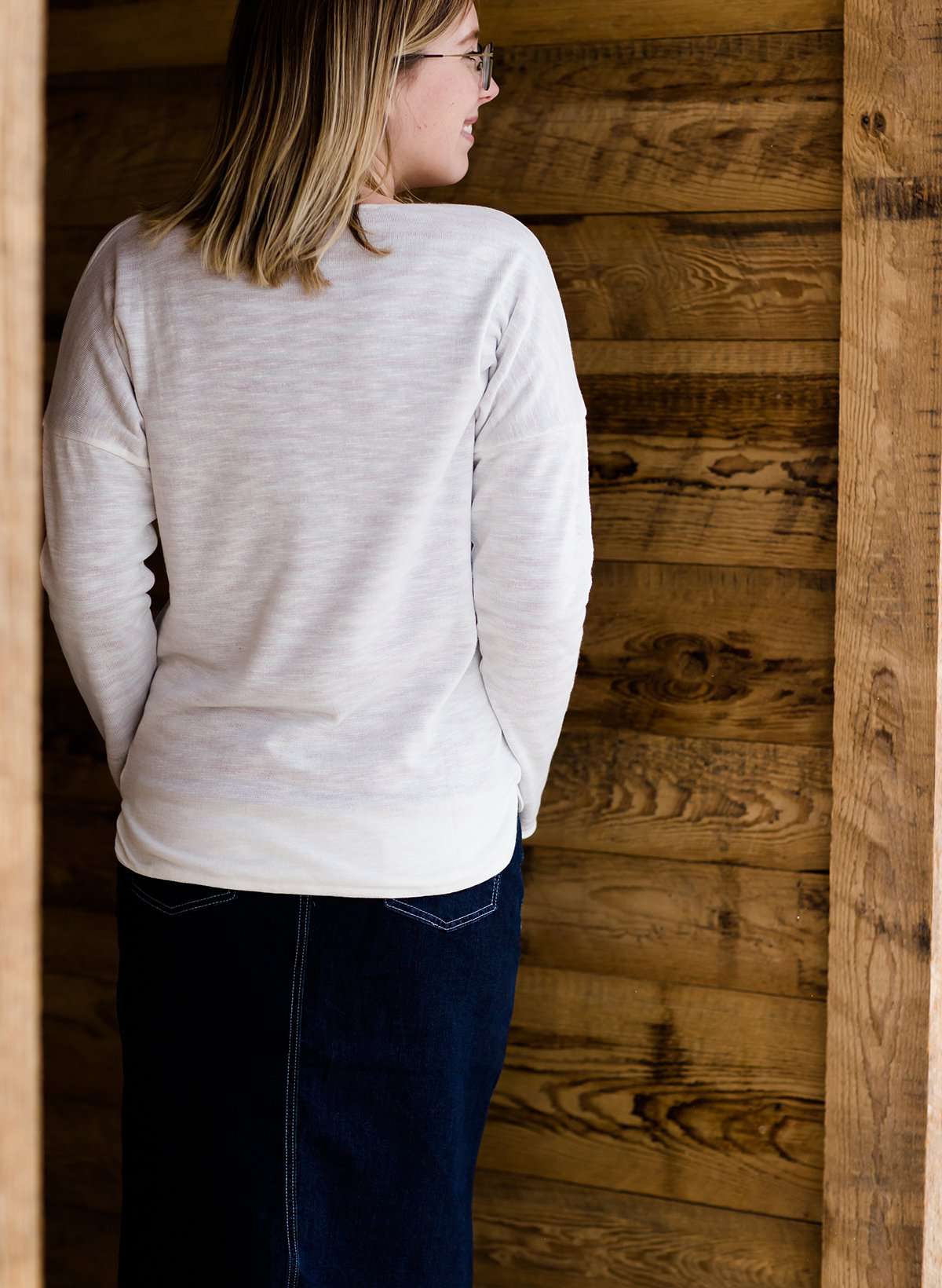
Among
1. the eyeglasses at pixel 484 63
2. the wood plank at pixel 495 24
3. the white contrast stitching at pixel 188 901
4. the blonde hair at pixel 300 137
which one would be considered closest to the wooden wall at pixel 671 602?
the wood plank at pixel 495 24

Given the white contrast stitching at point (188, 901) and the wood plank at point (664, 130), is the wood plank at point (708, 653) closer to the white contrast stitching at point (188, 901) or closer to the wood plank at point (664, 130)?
the wood plank at point (664, 130)

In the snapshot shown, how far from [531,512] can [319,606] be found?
20 centimetres

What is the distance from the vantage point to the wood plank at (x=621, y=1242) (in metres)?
1.54

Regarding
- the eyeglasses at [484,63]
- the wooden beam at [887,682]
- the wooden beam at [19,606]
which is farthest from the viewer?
the wooden beam at [887,682]

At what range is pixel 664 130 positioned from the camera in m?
1.46

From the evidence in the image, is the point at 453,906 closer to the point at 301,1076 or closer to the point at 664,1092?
the point at 301,1076

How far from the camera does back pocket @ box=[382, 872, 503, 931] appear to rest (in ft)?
3.41

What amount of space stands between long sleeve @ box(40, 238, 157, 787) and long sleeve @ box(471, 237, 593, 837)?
0.30 meters

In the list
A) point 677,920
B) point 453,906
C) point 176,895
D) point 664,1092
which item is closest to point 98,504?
point 176,895

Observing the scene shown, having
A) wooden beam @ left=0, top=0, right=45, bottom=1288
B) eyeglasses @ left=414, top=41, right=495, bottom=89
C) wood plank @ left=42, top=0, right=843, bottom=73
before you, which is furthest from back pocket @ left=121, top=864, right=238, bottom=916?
wood plank @ left=42, top=0, right=843, bottom=73

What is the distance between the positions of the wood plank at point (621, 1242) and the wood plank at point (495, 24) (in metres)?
1.45

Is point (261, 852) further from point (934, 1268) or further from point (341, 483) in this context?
point (934, 1268)

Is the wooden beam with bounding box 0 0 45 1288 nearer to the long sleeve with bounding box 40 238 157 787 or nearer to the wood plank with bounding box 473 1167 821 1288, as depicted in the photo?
the long sleeve with bounding box 40 238 157 787

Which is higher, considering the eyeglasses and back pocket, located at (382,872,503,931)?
the eyeglasses
